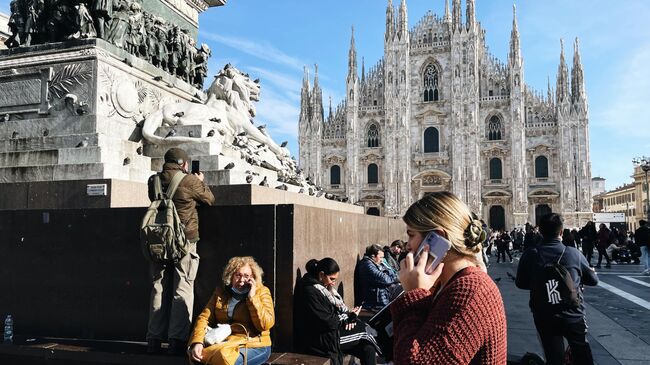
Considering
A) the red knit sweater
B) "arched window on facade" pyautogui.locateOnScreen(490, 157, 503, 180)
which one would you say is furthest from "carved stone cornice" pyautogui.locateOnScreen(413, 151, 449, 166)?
the red knit sweater

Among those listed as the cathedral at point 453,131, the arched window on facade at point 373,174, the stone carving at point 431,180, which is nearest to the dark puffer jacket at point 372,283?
the cathedral at point 453,131

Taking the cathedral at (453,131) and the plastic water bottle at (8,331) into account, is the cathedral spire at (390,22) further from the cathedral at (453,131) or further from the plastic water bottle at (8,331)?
the plastic water bottle at (8,331)

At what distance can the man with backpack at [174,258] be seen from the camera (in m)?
3.14

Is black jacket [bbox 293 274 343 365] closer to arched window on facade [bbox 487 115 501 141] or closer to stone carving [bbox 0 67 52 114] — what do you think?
stone carving [bbox 0 67 52 114]

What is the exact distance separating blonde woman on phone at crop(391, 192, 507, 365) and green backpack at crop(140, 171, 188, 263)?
1990 millimetres

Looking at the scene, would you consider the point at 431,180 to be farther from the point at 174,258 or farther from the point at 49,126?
the point at 174,258

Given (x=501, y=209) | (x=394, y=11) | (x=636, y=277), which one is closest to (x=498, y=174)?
(x=501, y=209)

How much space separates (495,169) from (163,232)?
126 ft

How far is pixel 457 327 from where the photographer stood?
1.35 meters

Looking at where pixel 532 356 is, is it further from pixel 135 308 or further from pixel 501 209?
pixel 501 209

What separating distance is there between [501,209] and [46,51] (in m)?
37.2

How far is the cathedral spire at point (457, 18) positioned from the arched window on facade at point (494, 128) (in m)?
7.88

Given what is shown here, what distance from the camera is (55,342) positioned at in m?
3.48

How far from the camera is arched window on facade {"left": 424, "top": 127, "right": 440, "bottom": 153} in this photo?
130 feet
